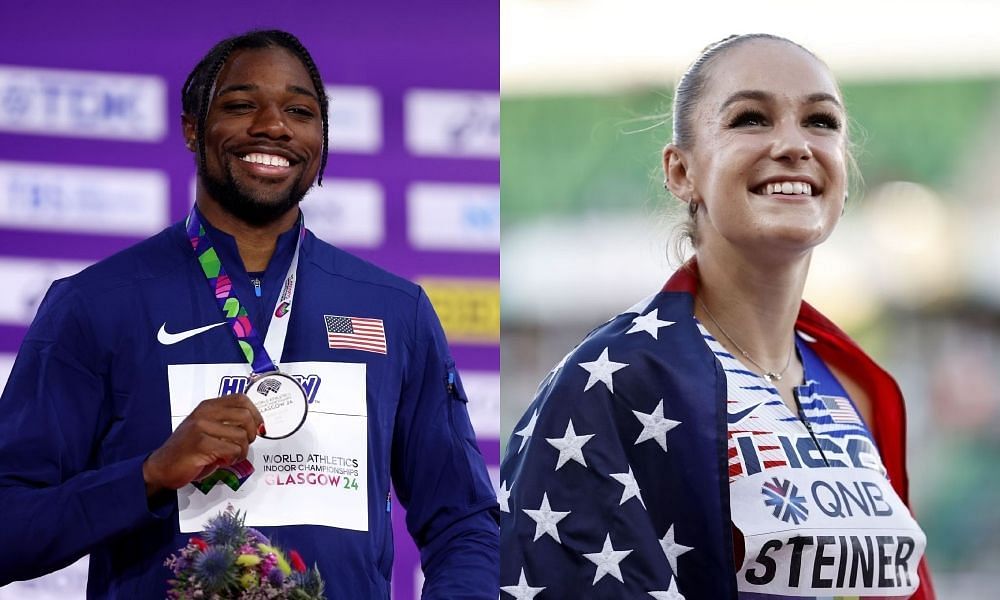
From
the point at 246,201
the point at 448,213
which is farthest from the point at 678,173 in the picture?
the point at 246,201

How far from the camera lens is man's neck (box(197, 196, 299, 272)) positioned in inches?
85.7

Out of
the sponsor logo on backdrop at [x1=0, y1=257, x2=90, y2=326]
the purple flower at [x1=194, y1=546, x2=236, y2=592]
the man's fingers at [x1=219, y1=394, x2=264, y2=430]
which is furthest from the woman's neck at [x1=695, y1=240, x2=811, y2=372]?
the sponsor logo on backdrop at [x1=0, y1=257, x2=90, y2=326]

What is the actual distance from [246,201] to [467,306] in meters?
0.59

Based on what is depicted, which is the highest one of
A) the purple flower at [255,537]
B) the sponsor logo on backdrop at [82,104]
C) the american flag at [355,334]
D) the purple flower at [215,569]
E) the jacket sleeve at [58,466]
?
the sponsor logo on backdrop at [82,104]

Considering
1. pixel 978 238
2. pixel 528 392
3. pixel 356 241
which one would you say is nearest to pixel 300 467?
pixel 356 241

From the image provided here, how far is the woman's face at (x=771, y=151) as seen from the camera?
7.54 feet

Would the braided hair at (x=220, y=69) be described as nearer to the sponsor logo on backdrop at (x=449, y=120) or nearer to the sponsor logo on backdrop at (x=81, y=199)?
the sponsor logo on backdrop at (x=81, y=199)

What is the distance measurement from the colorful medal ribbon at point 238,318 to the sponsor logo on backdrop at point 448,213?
18.3 inches

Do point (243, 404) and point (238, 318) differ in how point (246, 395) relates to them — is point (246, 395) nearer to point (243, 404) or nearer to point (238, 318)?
point (243, 404)

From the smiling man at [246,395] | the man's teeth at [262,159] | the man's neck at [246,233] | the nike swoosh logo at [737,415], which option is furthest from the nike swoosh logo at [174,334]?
the nike swoosh logo at [737,415]

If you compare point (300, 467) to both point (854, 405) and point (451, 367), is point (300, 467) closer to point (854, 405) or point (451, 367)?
point (451, 367)

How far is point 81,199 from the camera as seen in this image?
2447 mm

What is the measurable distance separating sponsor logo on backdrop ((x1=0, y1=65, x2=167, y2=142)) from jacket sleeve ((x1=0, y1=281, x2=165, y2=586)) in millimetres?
544

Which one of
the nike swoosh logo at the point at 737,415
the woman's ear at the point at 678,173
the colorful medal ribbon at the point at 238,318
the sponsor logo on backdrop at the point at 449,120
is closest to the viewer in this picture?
the colorful medal ribbon at the point at 238,318
